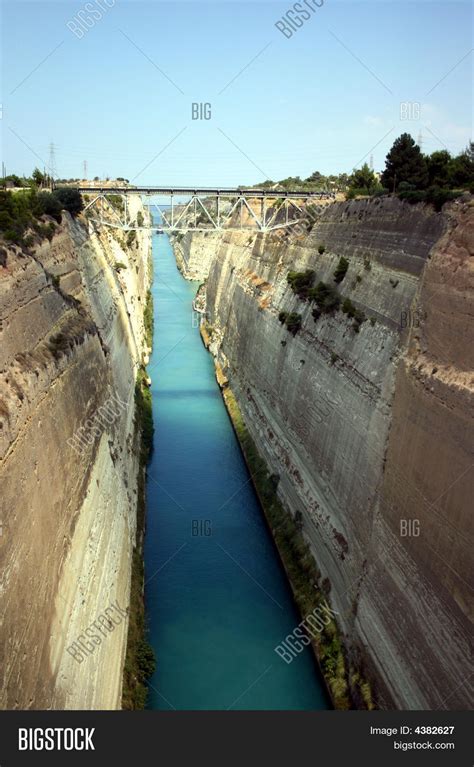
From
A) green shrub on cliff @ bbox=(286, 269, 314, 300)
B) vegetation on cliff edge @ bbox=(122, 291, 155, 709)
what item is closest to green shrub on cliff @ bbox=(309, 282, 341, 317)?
green shrub on cliff @ bbox=(286, 269, 314, 300)

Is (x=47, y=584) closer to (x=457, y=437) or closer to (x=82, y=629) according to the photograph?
(x=82, y=629)

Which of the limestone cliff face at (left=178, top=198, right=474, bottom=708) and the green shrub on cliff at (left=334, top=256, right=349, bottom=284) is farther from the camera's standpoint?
the green shrub on cliff at (left=334, top=256, right=349, bottom=284)

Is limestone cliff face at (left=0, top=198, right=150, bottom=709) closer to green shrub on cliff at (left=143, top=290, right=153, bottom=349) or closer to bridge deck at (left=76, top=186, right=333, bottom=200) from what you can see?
bridge deck at (left=76, top=186, right=333, bottom=200)

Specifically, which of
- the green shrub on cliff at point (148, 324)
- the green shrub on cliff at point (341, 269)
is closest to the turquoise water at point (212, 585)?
the green shrub on cliff at point (341, 269)

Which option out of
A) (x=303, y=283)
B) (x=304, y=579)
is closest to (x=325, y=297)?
(x=303, y=283)

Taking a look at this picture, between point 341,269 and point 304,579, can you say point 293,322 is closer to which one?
point 341,269

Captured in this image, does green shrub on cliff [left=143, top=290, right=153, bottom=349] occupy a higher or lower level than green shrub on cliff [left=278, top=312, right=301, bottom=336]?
lower

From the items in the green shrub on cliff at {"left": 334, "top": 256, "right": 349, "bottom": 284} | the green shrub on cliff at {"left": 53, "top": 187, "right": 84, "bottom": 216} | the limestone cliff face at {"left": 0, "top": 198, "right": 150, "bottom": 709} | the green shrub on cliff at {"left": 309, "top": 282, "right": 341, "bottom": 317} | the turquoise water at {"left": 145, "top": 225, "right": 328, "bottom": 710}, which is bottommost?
the turquoise water at {"left": 145, "top": 225, "right": 328, "bottom": 710}

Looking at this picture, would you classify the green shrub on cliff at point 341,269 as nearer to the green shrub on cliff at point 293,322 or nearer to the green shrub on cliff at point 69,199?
the green shrub on cliff at point 293,322
